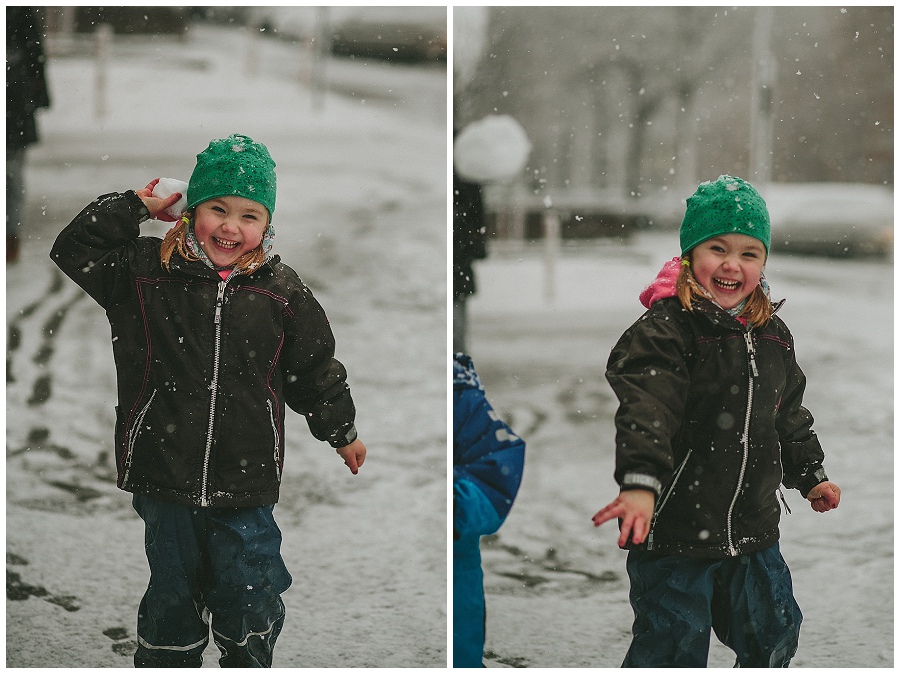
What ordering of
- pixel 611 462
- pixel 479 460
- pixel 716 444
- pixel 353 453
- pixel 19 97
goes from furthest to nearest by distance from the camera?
pixel 611 462 < pixel 19 97 < pixel 479 460 < pixel 353 453 < pixel 716 444

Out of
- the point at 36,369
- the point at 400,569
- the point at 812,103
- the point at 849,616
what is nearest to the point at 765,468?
the point at 849,616

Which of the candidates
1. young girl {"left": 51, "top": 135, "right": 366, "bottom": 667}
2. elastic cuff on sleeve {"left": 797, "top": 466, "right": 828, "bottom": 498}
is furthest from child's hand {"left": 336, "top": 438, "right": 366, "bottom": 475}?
elastic cuff on sleeve {"left": 797, "top": 466, "right": 828, "bottom": 498}

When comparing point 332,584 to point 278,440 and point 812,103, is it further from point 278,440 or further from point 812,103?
point 812,103

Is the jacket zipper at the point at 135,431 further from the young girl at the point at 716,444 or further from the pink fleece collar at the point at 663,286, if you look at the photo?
the pink fleece collar at the point at 663,286

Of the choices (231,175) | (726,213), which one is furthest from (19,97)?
(726,213)

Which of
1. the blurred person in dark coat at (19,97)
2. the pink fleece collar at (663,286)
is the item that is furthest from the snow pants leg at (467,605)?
the blurred person in dark coat at (19,97)

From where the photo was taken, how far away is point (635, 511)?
2264mm

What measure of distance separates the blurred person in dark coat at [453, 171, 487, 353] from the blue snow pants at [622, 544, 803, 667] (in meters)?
1.12

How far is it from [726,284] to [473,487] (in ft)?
2.81

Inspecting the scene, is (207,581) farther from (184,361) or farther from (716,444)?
(716,444)

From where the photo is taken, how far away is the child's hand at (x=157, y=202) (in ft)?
8.44

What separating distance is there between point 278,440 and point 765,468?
3.75 feet

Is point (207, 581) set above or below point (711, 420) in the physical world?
below

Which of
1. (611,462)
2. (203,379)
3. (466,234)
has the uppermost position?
(466,234)
